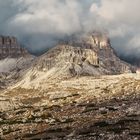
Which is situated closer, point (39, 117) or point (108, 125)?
point (108, 125)

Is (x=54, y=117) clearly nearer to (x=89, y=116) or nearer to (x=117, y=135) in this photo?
(x=89, y=116)

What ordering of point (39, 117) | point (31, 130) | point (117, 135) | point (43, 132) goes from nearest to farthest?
point (117, 135) → point (43, 132) → point (31, 130) → point (39, 117)

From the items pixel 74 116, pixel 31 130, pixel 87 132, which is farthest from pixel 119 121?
pixel 74 116

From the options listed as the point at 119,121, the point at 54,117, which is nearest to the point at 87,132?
the point at 119,121

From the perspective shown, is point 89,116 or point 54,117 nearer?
point 89,116

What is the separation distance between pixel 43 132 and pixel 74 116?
37164mm

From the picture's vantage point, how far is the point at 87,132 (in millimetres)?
123562

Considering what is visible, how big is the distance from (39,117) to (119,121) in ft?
201

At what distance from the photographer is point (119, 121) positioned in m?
138

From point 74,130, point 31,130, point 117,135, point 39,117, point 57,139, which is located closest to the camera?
point 117,135

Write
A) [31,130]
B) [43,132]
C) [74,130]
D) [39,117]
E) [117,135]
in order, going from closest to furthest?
[117,135] < [74,130] < [43,132] < [31,130] < [39,117]

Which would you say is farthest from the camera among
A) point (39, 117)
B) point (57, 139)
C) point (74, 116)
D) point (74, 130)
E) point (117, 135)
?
point (39, 117)

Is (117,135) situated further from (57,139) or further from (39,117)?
(39,117)

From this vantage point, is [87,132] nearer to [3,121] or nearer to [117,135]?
[117,135]
